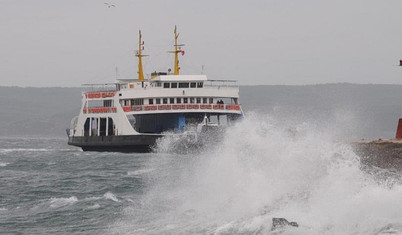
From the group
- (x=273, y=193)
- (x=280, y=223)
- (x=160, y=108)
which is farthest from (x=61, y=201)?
(x=160, y=108)

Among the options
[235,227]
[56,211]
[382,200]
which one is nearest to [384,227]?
[382,200]

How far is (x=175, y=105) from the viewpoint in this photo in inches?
2586

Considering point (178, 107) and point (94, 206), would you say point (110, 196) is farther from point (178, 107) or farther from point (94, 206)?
point (178, 107)

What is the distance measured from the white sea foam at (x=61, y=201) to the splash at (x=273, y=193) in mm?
2616

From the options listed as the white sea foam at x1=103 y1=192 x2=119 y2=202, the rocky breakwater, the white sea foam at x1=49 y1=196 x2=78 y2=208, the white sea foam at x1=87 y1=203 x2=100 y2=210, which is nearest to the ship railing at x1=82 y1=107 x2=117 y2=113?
the white sea foam at x1=103 y1=192 x2=119 y2=202

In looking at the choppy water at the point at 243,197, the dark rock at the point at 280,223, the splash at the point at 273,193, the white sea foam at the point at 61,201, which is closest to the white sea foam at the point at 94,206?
the choppy water at the point at 243,197

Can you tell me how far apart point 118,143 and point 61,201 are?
119 feet

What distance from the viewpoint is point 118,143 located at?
66.9 meters

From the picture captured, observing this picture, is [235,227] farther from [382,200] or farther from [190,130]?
[190,130]

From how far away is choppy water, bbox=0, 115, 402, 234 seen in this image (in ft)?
69.7

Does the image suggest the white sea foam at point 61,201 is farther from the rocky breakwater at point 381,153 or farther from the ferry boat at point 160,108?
the ferry boat at point 160,108

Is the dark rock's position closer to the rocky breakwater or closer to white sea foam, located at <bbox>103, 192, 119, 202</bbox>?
the rocky breakwater

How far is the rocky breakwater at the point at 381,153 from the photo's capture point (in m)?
26.4

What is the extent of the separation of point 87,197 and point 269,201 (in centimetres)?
934
